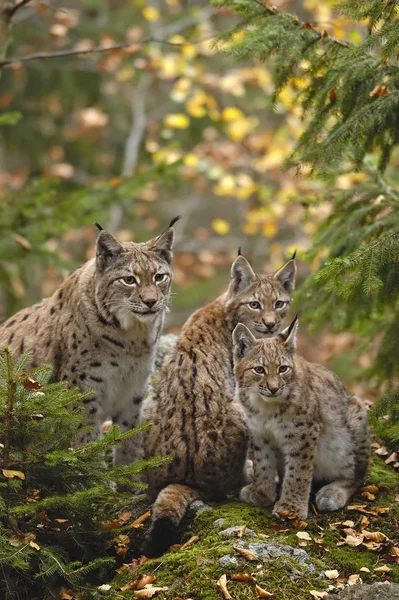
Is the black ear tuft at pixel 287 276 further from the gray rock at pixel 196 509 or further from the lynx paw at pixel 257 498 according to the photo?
the gray rock at pixel 196 509

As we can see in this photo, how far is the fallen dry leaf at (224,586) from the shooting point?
4.80 meters

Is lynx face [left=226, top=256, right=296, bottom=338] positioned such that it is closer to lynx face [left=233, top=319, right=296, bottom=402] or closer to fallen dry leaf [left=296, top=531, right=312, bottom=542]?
lynx face [left=233, top=319, right=296, bottom=402]

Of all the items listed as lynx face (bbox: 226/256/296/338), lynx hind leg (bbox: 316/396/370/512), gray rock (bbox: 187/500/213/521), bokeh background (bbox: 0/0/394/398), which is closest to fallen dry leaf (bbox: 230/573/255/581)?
gray rock (bbox: 187/500/213/521)

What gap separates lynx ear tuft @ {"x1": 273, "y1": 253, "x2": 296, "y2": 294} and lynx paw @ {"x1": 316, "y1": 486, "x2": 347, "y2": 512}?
1.84 metres

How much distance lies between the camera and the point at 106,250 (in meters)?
6.39

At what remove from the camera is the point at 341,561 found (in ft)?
17.4

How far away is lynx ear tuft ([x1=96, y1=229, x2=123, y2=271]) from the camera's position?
20.8 feet

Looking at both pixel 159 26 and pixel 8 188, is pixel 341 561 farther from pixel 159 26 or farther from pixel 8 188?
pixel 159 26

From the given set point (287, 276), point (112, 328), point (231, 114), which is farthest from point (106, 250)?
point (231, 114)

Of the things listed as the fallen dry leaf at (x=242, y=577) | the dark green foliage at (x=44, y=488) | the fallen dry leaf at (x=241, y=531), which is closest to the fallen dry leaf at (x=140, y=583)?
the dark green foliage at (x=44, y=488)

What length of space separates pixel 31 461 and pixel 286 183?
1358 centimetres

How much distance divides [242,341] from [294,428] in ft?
2.28

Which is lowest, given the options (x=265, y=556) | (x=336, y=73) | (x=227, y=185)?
(x=265, y=556)

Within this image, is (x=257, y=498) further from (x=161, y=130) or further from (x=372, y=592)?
(x=161, y=130)
